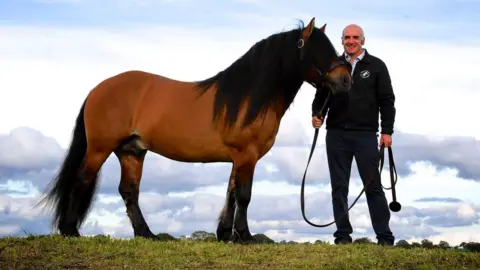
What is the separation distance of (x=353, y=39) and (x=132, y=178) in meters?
3.37

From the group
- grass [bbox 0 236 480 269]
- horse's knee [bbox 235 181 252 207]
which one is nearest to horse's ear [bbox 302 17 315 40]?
horse's knee [bbox 235 181 252 207]

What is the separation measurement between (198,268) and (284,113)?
241 centimetres

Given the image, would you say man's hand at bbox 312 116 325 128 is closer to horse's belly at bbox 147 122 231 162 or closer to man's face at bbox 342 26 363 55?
man's face at bbox 342 26 363 55

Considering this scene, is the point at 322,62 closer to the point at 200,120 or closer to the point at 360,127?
the point at 360,127

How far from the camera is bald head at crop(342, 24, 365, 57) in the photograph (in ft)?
31.9

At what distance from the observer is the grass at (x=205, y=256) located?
27.0 ft

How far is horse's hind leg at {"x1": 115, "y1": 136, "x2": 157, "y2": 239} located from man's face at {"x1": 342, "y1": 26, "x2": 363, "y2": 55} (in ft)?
9.55

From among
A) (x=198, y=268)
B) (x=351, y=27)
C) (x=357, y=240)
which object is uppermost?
(x=351, y=27)

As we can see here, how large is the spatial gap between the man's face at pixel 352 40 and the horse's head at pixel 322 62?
0.49 m

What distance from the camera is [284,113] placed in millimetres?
9625

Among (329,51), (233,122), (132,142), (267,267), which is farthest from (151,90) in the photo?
(267,267)

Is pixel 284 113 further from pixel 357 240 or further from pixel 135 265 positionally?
pixel 135 265

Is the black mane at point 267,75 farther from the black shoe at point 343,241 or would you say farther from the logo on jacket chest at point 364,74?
the black shoe at point 343,241

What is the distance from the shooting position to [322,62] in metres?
9.26
